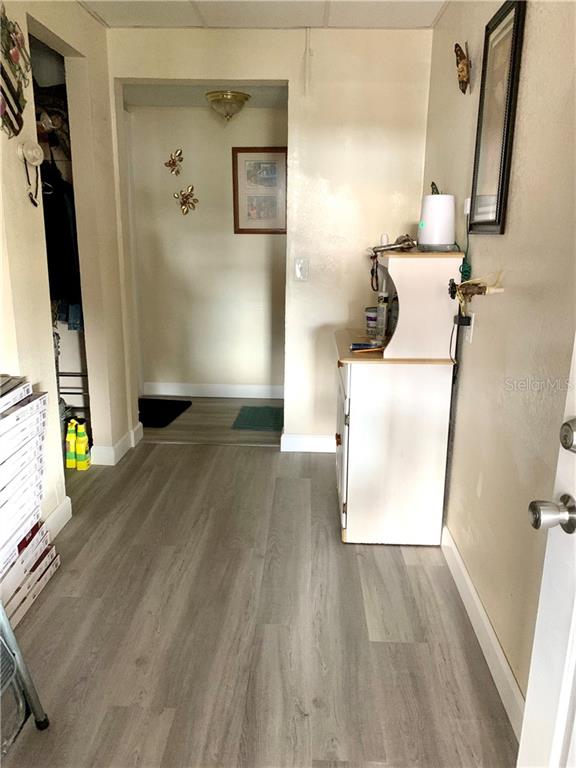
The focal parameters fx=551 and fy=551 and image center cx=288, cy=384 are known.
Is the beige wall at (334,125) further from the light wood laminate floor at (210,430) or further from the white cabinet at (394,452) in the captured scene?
the white cabinet at (394,452)

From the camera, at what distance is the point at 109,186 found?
10.2ft

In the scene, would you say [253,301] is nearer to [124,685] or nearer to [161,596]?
[161,596]

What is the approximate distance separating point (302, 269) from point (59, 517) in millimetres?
1849

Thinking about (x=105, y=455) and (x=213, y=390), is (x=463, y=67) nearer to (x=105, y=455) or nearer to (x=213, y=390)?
(x=105, y=455)

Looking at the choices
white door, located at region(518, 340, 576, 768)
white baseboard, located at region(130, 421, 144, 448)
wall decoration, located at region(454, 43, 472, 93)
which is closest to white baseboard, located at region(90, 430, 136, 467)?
white baseboard, located at region(130, 421, 144, 448)

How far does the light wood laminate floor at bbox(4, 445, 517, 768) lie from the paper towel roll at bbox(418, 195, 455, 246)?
4.40ft

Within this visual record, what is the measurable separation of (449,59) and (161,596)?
103 inches

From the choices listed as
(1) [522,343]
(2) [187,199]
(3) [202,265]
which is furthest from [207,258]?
(1) [522,343]

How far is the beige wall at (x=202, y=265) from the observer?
4.17m

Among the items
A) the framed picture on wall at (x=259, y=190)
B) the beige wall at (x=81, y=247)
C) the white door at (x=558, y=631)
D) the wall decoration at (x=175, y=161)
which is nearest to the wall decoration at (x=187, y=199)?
the wall decoration at (x=175, y=161)

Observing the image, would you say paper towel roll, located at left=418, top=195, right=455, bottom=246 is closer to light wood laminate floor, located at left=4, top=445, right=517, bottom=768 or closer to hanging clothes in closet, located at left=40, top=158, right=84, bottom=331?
light wood laminate floor, located at left=4, top=445, right=517, bottom=768

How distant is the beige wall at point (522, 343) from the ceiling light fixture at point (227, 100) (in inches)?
69.1

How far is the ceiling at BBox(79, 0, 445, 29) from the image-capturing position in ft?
8.50

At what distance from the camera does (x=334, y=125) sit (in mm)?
3027
